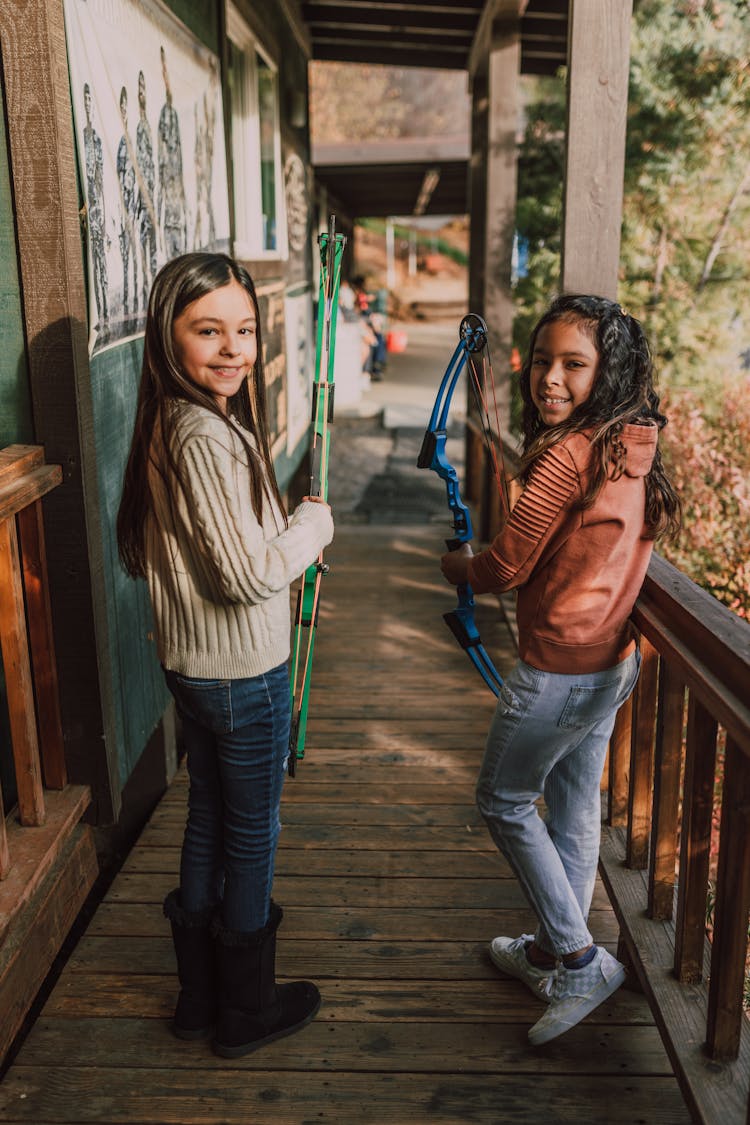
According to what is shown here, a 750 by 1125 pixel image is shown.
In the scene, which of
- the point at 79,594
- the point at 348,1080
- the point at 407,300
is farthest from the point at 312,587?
the point at 407,300

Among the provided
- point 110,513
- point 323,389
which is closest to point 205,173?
point 110,513

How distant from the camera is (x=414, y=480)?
29.7 ft

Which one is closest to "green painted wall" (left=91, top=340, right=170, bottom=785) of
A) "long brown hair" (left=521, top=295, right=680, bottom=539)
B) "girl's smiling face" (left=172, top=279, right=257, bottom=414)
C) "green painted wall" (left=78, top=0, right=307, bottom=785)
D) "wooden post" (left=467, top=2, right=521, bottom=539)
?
"green painted wall" (left=78, top=0, right=307, bottom=785)

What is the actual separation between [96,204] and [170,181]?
92 cm

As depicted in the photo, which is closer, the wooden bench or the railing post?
the railing post

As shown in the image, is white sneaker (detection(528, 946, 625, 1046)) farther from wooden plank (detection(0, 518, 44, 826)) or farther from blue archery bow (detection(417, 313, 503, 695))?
wooden plank (detection(0, 518, 44, 826))

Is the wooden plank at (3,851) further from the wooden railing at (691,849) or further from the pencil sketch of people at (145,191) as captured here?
the pencil sketch of people at (145,191)

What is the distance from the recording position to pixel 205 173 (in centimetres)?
396

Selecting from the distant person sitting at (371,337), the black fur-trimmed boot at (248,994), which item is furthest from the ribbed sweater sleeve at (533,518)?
the distant person sitting at (371,337)

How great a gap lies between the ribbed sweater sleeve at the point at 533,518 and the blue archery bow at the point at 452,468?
8.2 inches

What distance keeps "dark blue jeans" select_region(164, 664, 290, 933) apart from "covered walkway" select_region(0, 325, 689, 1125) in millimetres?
331

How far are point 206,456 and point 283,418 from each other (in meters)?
4.55

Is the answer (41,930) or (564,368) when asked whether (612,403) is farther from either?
(41,930)

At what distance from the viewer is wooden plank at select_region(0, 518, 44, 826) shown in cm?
215
